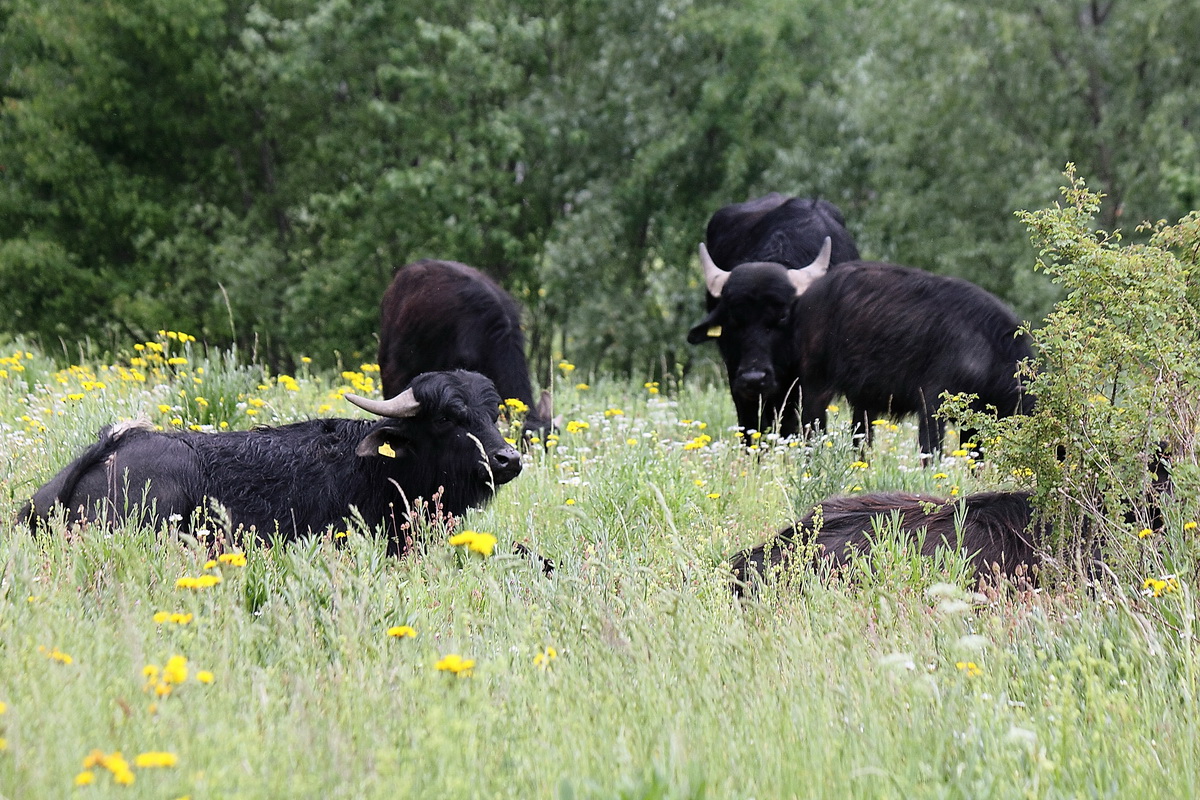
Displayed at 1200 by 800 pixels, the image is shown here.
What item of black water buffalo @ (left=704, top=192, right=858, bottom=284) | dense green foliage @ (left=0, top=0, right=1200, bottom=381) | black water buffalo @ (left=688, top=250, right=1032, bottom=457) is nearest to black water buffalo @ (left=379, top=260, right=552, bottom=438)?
black water buffalo @ (left=688, top=250, right=1032, bottom=457)

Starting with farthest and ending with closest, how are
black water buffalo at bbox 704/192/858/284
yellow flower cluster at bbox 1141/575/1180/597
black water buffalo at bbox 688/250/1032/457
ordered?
1. black water buffalo at bbox 704/192/858/284
2. black water buffalo at bbox 688/250/1032/457
3. yellow flower cluster at bbox 1141/575/1180/597

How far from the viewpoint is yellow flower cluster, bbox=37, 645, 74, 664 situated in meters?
2.96

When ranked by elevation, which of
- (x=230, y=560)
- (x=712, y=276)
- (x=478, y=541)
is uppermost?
(x=478, y=541)

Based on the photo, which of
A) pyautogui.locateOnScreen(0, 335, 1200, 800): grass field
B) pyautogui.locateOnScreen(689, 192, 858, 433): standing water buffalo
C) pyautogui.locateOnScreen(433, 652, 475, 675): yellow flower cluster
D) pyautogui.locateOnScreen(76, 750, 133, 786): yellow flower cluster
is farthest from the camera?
pyautogui.locateOnScreen(689, 192, 858, 433): standing water buffalo

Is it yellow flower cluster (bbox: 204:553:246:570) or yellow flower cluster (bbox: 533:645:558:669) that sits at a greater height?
yellow flower cluster (bbox: 204:553:246:570)

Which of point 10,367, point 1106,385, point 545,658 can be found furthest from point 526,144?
point 545,658

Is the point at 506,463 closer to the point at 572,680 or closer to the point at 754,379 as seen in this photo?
the point at 572,680

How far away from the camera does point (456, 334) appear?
10.2 meters

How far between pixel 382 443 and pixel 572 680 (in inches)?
130

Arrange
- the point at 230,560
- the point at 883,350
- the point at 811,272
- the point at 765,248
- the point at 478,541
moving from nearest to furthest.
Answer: the point at 478,541 < the point at 230,560 < the point at 883,350 < the point at 811,272 < the point at 765,248

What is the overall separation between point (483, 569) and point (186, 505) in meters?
1.93

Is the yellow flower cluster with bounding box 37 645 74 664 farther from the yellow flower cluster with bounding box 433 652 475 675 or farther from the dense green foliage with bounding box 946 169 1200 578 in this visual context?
the dense green foliage with bounding box 946 169 1200 578

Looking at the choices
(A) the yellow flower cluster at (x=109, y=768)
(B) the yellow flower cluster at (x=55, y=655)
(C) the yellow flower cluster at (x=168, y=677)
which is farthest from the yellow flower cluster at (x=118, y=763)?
(B) the yellow flower cluster at (x=55, y=655)

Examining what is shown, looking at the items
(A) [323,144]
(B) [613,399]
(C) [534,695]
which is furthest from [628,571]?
(A) [323,144]
